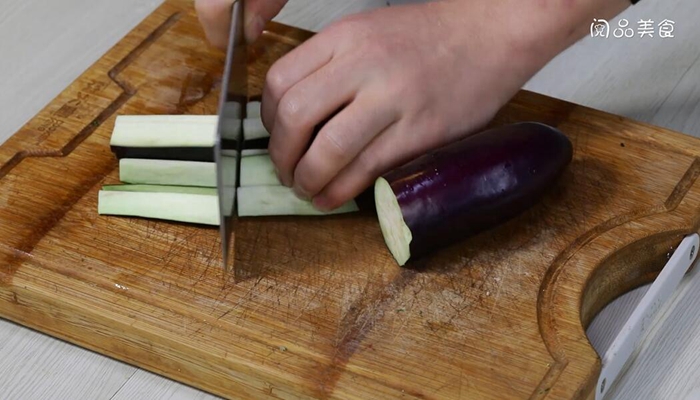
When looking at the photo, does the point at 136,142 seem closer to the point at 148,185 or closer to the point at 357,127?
the point at 148,185

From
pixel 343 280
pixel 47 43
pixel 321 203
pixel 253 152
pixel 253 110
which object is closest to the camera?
pixel 343 280

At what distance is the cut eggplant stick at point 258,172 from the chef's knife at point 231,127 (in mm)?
19

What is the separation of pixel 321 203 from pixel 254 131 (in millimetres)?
256

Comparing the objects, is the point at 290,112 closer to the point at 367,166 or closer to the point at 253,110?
the point at 367,166

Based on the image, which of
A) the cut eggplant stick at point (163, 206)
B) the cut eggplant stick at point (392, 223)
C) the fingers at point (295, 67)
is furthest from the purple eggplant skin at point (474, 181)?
the cut eggplant stick at point (163, 206)

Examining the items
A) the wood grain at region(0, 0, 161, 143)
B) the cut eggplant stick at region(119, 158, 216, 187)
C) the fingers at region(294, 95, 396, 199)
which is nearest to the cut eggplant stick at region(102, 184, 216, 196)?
the cut eggplant stick at region(119, 158, 216, 187)

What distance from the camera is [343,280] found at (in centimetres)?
210

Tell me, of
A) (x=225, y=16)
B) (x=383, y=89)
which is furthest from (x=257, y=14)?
(x=383, y=89)

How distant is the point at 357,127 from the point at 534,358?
59 cm

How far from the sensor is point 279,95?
218 cm

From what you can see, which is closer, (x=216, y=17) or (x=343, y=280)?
(x=343, y=280)

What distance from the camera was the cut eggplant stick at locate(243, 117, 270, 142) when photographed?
2.33 m

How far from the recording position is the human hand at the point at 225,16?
7.72 ft

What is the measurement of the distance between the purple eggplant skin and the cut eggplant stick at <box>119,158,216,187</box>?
440 mm
